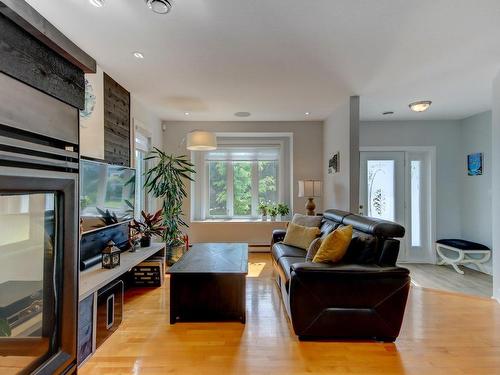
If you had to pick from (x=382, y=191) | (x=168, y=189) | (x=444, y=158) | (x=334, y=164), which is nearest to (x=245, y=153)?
(x=334, y=164)

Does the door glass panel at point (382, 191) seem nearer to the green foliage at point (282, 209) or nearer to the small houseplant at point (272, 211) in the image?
the green foliage at point (282, 209)

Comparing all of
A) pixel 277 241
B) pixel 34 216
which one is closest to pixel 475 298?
pixel 277 241

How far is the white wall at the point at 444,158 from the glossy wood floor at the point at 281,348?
2444mm

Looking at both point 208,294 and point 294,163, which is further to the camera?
point 294,163

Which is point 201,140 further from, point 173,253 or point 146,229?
point 173,253

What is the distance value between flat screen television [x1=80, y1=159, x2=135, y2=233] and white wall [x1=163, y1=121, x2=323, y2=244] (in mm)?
1917

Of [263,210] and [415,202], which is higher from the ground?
[415,202]

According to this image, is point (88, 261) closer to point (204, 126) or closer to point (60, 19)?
point (60, 19)

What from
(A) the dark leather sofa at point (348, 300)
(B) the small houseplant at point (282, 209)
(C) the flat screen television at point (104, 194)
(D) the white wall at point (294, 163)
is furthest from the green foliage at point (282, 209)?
(A) the dark leather sofa at point (348, 300)

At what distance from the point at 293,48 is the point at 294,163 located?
2.94m

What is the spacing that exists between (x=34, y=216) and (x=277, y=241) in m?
3.43

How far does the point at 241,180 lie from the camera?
566 cm

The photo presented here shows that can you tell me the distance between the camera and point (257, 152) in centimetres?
564

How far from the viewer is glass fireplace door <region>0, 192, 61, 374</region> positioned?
2.26 ft
